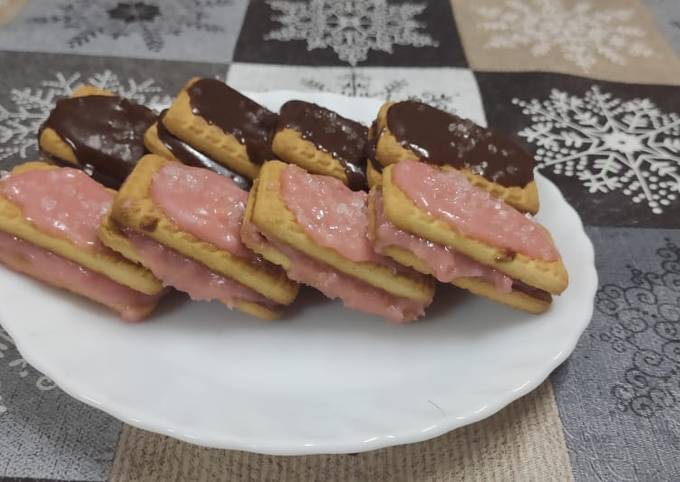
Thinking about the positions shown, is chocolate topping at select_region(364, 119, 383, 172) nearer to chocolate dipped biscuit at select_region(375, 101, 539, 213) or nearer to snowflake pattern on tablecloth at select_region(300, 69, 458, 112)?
chocolate dipped biscuit at select_region(375, 101, 539, 213)

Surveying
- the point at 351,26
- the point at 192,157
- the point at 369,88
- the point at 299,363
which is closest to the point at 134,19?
the point at 351,26

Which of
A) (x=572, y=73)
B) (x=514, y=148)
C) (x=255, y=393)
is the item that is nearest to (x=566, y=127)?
(x=572, y=73)

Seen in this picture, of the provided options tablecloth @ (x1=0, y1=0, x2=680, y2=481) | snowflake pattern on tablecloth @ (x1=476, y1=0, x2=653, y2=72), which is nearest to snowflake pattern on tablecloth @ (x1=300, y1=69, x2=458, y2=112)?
tablecloth @ (x1=0, y1=0, x2=680, y2=481)

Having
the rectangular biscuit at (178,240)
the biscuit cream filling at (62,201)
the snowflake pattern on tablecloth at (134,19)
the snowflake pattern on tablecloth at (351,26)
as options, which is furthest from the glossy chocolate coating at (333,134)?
the snowflake pattern on tablecloth at (134,19)

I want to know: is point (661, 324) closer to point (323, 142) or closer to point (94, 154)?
point (323, 142)

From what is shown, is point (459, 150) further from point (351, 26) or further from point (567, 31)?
point (567, 31)

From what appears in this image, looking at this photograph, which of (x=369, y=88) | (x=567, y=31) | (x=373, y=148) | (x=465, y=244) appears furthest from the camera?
(x=567, y=31)

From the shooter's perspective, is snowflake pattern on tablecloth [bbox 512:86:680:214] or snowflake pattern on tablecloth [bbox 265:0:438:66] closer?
snowflake pattern on tablecloth [bbox 512:86:680:214]
